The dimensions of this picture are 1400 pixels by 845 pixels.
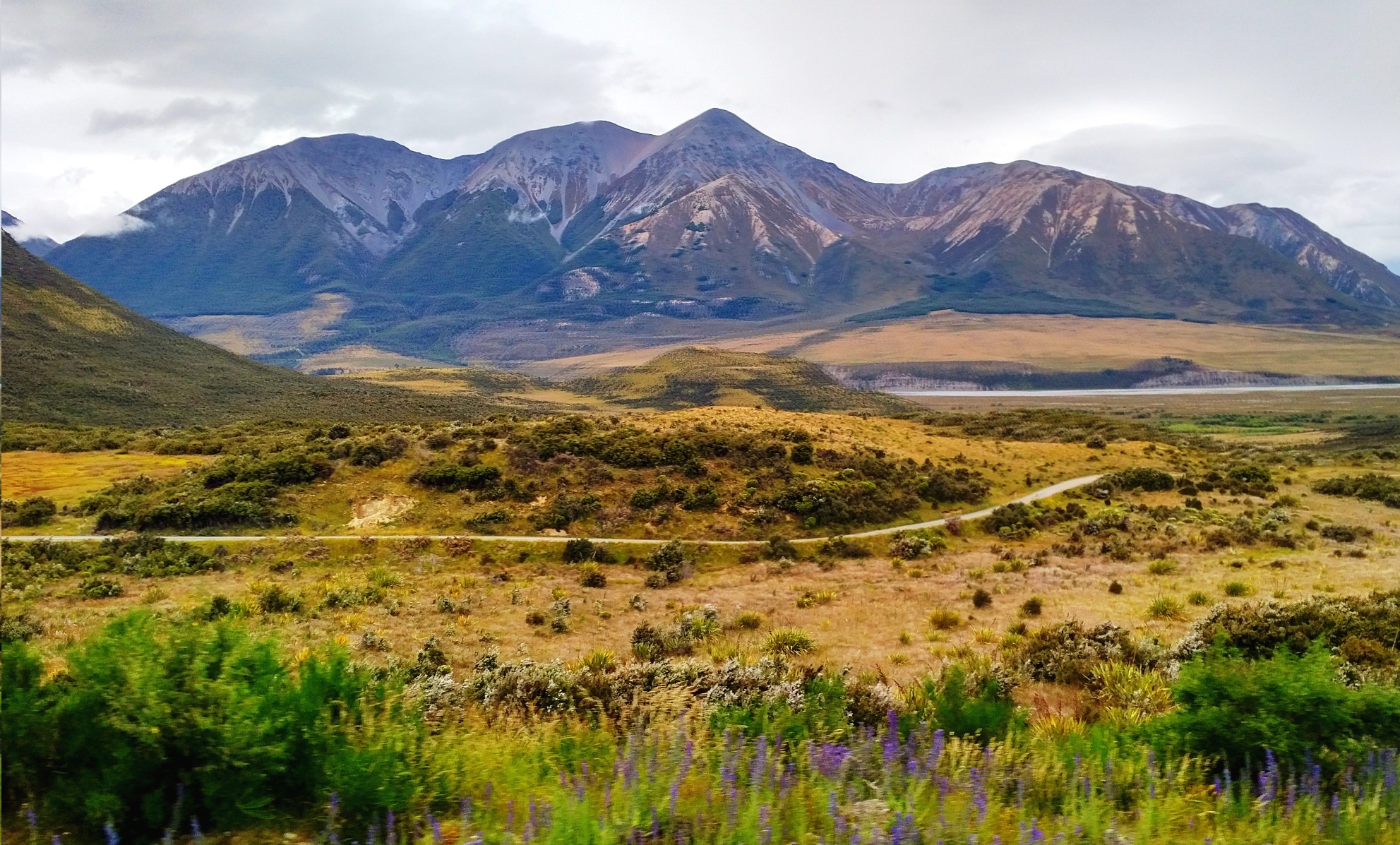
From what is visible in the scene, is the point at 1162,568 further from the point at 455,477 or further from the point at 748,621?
the point at 455,477

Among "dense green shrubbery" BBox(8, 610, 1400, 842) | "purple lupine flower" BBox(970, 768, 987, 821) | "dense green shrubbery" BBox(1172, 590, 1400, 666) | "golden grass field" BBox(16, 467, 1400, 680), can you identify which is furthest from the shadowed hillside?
"purple lupine flower" BBox(970, 768, 987, 821)

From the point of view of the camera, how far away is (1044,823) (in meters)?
4.14

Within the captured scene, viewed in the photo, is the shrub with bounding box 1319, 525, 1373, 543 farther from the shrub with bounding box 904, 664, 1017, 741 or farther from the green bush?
the shrub with bounding box 904, 664, 1017, 741

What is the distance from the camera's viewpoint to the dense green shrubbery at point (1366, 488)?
1422 inches

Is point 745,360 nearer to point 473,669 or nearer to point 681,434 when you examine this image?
point 681,434

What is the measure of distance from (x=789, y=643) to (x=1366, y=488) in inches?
1526

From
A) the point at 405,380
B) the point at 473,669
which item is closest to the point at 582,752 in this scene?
the point at 473,669

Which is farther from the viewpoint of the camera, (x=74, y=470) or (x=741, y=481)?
(x=74, y=470)

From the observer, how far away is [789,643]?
15.1 m

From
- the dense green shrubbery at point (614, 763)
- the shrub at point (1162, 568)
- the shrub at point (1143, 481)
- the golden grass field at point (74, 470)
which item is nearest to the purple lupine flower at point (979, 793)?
the dense green shrubbery at point (614, 763)

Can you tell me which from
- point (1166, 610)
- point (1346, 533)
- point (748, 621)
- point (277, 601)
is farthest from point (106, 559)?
point (1346, 533)

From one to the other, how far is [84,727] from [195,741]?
64 centimetres

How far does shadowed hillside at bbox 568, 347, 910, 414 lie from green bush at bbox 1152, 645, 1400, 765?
337ft

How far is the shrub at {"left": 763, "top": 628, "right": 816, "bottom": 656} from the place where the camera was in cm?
1457
